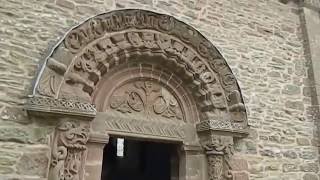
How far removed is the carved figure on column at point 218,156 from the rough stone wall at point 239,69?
0.60 ft

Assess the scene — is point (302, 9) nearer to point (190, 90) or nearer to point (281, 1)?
point (281, 1)

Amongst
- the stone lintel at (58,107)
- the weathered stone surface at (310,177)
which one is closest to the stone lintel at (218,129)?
the weathered stone surface at (310,177)

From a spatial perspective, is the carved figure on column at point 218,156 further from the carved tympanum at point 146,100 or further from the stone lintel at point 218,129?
the carved tympanum at point 146,100

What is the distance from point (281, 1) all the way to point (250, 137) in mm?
2829

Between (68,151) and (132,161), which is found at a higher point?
(132,161)

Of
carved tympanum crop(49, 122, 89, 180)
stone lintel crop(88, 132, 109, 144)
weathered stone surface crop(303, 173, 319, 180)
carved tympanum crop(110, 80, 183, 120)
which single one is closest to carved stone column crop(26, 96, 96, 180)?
carved tympanum crop(49, 122, 89, 180)

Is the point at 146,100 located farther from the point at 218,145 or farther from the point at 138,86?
the point at 218,145

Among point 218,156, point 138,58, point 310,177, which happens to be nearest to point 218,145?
point 218,156

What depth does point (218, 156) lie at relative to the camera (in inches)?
176

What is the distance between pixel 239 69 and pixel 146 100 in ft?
5.17

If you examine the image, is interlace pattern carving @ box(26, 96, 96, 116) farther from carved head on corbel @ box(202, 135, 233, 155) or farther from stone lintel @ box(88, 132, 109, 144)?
carved head on corbel @ box(202, 135, 233, 155)

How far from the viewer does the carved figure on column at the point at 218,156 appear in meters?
4.39

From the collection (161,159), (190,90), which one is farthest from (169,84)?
(161,159)

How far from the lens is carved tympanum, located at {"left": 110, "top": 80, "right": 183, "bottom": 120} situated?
4.43 metres
